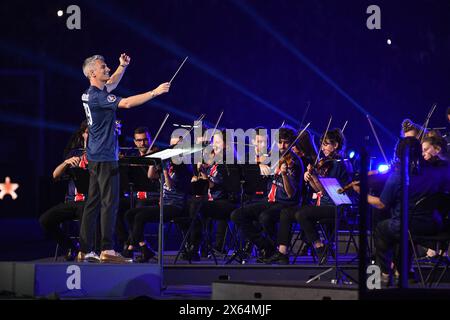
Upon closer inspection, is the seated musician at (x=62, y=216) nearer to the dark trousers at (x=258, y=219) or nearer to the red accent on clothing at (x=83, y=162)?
A: the red accent on clothing at (x=83, y=162)

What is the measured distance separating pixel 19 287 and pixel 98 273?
0.57 metres

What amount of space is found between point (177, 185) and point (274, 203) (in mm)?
898

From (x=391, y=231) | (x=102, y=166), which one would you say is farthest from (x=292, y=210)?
(x=102, y=166)

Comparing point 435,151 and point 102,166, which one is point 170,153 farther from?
point 435,151

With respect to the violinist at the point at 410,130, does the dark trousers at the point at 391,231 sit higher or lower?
lower

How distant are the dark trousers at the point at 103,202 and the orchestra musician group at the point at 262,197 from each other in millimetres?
11

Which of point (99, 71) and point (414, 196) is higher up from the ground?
point (99, 71)

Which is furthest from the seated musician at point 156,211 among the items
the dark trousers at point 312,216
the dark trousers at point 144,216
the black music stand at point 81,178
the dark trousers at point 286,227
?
the dark trousers at point 312,216

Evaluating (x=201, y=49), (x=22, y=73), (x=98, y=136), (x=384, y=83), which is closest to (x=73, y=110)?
(x=22, y=73)

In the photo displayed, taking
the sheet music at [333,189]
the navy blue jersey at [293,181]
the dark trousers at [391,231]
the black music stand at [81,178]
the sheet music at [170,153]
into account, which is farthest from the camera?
the navy blue jersey at [293,181]

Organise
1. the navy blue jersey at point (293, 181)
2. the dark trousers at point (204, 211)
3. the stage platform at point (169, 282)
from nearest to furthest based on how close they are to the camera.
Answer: the stage platform at point (169, 282) → the navy blue jersey at point (293, 181) → the dark trousers at point (204, 211)

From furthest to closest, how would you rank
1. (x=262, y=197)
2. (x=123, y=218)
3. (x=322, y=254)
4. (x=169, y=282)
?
(x=262, y=197)
(x=123, y=218)
(x=322, y=254)
(x=169, y=282)

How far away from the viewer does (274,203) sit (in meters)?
8.49

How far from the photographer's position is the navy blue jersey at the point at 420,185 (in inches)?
271
